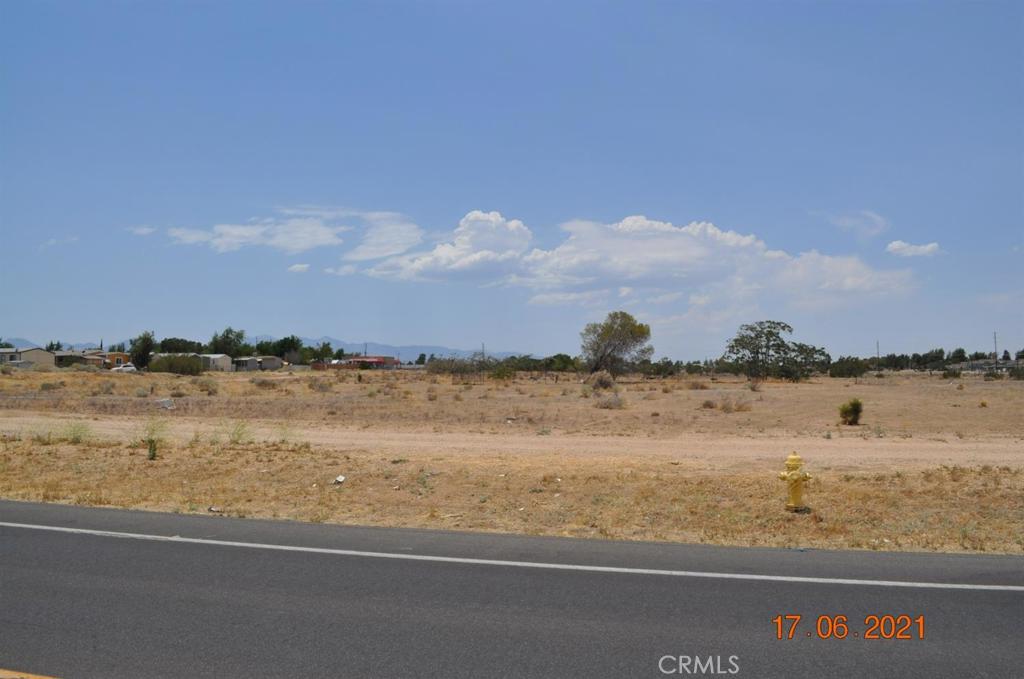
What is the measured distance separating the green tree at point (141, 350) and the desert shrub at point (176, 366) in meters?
25.8

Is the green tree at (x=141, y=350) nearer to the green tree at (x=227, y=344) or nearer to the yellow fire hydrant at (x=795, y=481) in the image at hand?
the green tree at (x=227, y=344)

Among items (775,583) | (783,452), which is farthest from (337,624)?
(783,452)

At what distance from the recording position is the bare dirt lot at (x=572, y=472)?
12.3 meters

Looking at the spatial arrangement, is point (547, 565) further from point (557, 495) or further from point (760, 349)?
point (760, 349)

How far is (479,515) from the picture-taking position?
1303 cm

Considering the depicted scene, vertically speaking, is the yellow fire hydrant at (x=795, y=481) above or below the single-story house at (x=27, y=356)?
below

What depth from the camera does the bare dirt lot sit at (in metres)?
12.3

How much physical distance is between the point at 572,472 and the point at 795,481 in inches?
204

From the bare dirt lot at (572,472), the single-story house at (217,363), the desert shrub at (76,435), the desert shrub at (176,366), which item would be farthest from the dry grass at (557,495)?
the single-story house at (217,363)

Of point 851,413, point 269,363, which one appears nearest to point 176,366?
point 269,363

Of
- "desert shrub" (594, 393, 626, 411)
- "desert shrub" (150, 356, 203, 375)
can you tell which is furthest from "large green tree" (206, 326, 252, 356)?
"desert shrub" (594, 393, 626, 411)

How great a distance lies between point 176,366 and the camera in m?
92.4

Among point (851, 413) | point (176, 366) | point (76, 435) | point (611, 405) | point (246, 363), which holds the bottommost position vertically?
point (76, 435)

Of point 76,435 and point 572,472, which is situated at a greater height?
point 76,435
